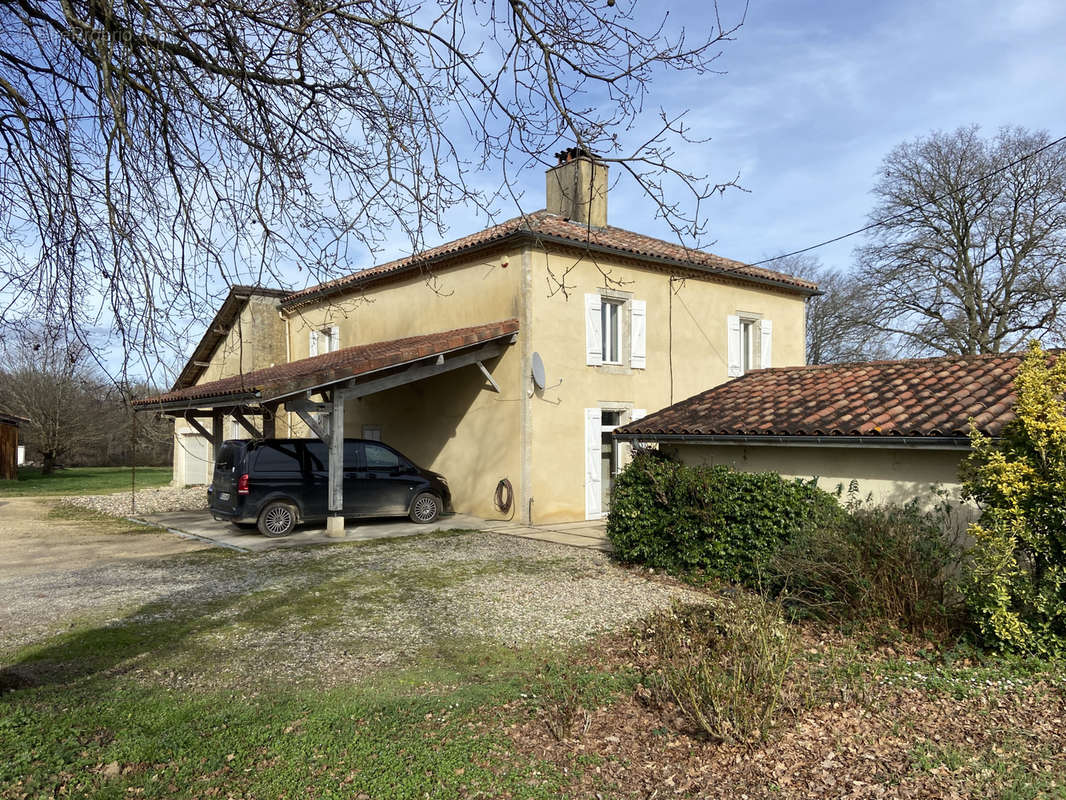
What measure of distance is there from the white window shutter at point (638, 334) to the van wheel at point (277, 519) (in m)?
6.98

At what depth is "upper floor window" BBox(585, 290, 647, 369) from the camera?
14344 millimetres

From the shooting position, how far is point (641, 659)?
5.42 metres

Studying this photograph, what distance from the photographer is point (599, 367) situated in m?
14.1

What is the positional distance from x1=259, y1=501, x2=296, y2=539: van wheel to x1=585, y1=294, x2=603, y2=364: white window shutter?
5974 mm

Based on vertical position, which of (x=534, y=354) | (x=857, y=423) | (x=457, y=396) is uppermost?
(x=534, y=354)

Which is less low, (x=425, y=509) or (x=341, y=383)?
(x=341, y=383)

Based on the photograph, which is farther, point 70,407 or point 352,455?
point 70,407

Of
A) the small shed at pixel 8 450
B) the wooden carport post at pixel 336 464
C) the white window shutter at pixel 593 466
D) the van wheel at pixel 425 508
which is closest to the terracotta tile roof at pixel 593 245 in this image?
the wooden carport post at pixel 336 464

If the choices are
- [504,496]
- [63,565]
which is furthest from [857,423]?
[63,565]

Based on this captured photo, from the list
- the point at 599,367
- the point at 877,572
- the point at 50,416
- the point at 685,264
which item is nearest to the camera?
the point at 877,572

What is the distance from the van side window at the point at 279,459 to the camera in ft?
38.6

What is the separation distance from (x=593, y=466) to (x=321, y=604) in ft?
24.7

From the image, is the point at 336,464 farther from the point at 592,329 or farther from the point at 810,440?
the point at 810,440

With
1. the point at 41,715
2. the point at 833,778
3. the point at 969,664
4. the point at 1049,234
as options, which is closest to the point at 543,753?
the point at 833,778
